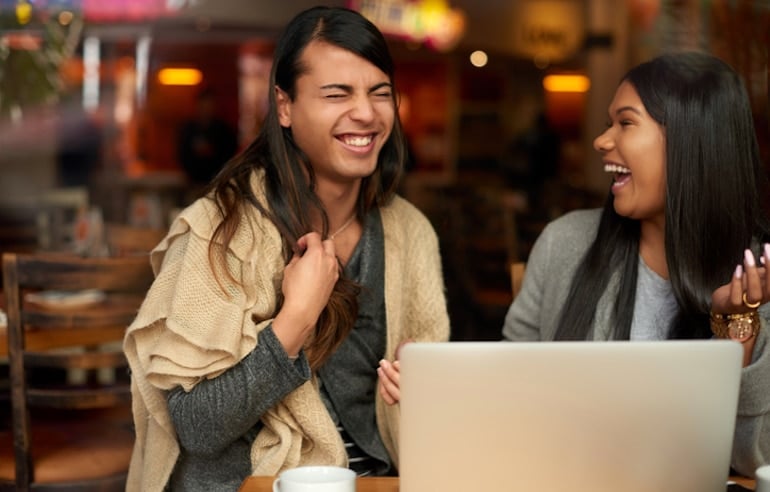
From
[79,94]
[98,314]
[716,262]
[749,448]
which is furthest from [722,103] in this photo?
[79,94]

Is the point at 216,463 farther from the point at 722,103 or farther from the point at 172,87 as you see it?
the point at 172,87

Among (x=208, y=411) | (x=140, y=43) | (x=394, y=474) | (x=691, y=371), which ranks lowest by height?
(x=394, y=474)

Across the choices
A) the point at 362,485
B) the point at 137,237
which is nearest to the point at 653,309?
the point at 362,485

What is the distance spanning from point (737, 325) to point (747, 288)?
14 centimetres

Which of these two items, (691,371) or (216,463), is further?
(216,463)

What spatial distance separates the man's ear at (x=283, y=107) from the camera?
2.21 m

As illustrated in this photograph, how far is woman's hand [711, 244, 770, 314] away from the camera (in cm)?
182

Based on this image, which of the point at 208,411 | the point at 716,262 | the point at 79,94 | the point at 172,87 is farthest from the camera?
the point at 172,87

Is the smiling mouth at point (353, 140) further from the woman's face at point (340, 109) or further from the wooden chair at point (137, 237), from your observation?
the wooden chair at point (137, 237)

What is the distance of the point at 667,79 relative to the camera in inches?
86.8

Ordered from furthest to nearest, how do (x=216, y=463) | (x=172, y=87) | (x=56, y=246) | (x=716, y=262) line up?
(x=172, y=87), (x=56, y=246), (x=716, y=262), (x=216, y=463)

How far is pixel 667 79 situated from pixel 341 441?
36.7 inches

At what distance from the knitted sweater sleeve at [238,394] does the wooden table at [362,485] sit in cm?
20

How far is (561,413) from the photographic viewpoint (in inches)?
54.2
